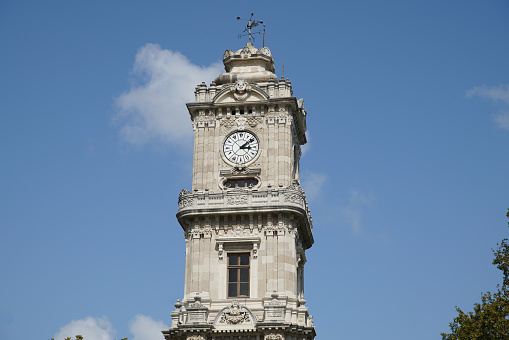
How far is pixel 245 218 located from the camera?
62.7 meters

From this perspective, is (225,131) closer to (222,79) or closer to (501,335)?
(222,79)

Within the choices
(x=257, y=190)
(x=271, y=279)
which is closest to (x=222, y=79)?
(x=257, y=190)

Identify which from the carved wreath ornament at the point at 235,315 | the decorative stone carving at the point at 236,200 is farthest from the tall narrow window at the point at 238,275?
the decorative stone carving at the point at 236,200

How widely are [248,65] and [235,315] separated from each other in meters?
19.6

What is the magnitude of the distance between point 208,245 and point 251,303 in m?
4.98

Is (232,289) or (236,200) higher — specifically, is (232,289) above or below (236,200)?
below

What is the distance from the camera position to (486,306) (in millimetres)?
53188

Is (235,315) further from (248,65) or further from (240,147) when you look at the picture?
(248,65)

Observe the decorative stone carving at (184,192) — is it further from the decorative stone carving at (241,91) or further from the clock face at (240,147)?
the decorative stone carving at (241,91)

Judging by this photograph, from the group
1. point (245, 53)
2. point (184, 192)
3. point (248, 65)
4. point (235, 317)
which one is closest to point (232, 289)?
point (235, 317)

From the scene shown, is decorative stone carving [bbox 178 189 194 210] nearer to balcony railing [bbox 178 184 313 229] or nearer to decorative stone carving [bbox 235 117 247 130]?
balcony railing [bbox 178 184 313 229]

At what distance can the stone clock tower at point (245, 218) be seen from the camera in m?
59.8

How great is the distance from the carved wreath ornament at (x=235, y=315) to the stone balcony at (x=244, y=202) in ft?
21.3

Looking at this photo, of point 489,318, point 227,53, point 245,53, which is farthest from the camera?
point 227,53
